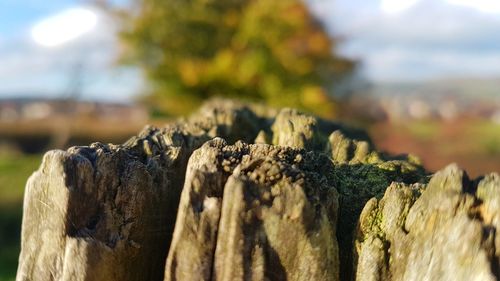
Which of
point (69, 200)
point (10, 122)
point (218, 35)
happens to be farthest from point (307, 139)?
point (10, 122)

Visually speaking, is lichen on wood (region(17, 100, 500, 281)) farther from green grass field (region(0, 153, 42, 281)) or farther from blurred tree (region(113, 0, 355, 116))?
blurred tree (region(113, 0, 355, 116))

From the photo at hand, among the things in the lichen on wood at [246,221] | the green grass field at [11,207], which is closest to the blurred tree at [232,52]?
the green grass field at [11,207]

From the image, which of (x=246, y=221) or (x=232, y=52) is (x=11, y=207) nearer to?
(x=232, y=52)

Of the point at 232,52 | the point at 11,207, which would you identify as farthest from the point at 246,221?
the point at 232,52

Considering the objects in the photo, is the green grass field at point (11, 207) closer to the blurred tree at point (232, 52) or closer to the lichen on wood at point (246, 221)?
the lichen on wood at point (246, 221)

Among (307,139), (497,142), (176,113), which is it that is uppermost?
(497,142)

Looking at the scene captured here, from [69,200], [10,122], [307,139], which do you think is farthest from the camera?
[10,122]

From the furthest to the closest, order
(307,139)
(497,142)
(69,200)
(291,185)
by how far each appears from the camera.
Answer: (497,142)
(307,139)
(69,200)
(291,185)

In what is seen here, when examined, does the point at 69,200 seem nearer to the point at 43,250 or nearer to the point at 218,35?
the point at 43,250
